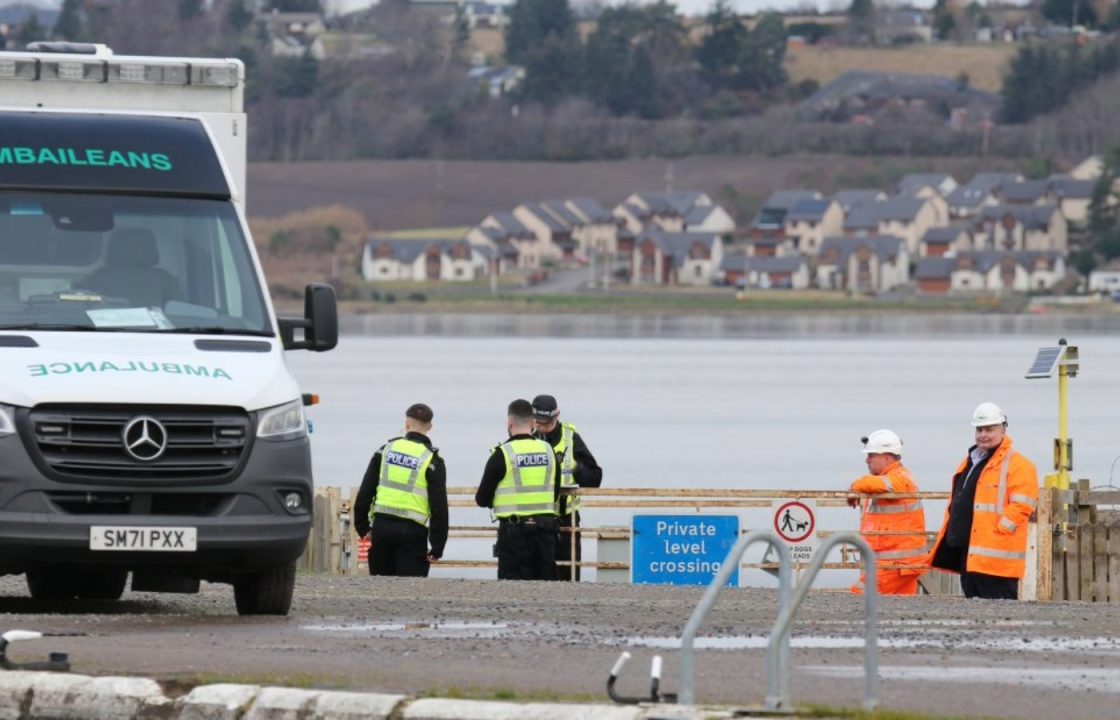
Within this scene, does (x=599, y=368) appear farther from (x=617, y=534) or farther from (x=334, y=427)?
(x=617, y=534)

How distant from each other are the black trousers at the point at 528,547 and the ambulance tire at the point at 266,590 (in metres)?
4.33

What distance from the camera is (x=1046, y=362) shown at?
2156 centimetres

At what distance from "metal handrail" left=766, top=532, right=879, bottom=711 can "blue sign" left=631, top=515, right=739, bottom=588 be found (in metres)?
10.5

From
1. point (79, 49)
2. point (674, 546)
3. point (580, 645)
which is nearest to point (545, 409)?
point (674, 546)

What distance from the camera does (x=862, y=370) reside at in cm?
11756

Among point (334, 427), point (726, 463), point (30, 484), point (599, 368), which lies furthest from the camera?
point (599, 368)

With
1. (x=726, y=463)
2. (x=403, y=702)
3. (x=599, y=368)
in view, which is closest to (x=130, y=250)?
(x=403, y=702)

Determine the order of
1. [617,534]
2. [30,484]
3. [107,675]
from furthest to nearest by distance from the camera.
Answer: [617,534]
[30,484]
[107,675]

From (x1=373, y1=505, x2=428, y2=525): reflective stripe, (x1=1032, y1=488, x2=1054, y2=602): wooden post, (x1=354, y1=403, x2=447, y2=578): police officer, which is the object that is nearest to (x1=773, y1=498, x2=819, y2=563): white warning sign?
(x1=1032, y1=488, x2=1054, y2=602): wooden post

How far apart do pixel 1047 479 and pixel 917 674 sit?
456 inches

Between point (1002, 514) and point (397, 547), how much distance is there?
4.05m

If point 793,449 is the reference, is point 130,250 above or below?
above

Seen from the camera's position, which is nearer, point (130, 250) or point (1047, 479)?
point (130, 250)

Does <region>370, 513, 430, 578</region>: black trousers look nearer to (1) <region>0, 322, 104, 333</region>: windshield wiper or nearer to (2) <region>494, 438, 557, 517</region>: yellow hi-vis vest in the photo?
(2) <region>494, 438, 557, 517</region>: yellow hi-vis vest
